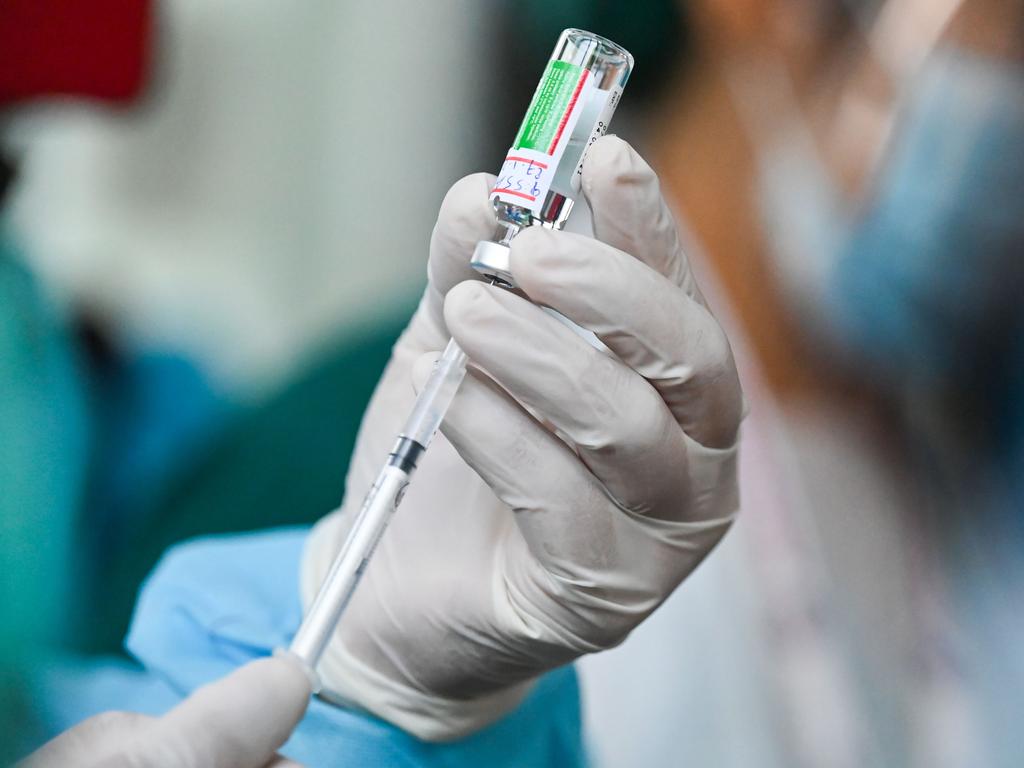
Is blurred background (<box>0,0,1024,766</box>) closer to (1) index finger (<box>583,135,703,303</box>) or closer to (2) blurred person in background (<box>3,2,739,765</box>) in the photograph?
(2) blurred person in background (<box>3,2,739,765</box>)

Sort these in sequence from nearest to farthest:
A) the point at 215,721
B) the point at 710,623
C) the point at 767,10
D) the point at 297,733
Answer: the point at 215,721, the point at 297,733, the point at 710,623, the point at 767,10

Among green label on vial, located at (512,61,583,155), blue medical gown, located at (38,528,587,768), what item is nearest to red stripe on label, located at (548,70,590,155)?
green label on vial, located at (512,61,583,155)

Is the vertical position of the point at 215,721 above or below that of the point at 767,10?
below

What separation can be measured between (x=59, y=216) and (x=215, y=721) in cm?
174

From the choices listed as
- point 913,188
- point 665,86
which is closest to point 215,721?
point 913,188

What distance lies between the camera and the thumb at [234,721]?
0.46 metres

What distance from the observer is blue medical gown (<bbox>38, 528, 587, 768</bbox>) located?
67 cm

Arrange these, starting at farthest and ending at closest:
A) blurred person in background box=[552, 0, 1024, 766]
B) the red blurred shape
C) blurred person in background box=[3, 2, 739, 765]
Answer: the red blurred shape, blurred person in background box=[552, 0, 1024, 766], blurred person in background box=[3, 2, 739, 765]

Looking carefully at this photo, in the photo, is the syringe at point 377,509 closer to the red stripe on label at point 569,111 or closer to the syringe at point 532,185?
the syringe at point 532,185

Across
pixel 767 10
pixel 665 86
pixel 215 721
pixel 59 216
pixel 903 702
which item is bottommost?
pixel 59 216

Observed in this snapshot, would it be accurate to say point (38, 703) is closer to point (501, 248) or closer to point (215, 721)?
point (215, 721)

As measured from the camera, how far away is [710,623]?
108 centimetres

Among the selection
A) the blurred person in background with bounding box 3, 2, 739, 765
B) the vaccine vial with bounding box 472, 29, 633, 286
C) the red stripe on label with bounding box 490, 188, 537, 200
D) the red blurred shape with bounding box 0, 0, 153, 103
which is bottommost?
the blurred person in background with bounding box 3, 2, 739, 765

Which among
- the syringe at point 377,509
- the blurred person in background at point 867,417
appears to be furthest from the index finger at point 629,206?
the blurred person in background at point 867,417
